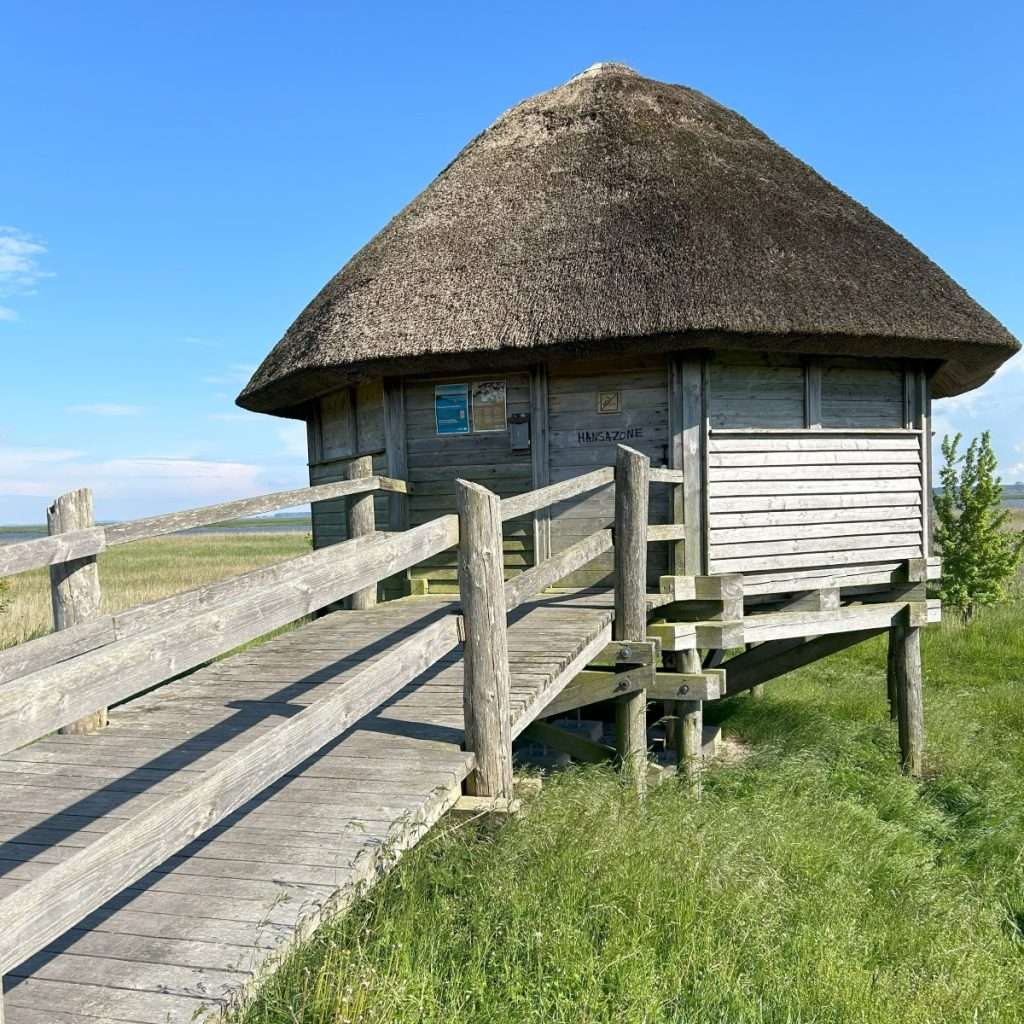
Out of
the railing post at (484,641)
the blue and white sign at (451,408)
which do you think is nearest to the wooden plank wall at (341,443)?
the blue and white sign at (451,408)

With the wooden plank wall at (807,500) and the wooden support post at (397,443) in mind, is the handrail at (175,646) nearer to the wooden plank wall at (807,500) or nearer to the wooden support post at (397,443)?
the wooden plank wall at (807,500)

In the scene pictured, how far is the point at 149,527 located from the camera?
527cm

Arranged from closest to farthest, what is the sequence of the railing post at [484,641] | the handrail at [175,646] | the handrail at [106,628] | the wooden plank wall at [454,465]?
1. the handrail at [175,646]
2. the handrail at [106,628]
3. the railing post at [484,641]
4. the wooden plank wall at [454,465]

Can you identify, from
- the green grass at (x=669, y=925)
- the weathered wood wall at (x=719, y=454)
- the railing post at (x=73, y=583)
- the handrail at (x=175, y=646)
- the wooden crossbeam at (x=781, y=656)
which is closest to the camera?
the handrail at (x=175, y=646)

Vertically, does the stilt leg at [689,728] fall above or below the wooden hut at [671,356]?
below

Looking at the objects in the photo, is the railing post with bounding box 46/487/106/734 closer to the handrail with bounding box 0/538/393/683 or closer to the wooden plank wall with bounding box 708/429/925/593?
the handrail with bounding box 0/538/393/683

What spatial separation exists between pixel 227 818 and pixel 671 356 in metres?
4.88

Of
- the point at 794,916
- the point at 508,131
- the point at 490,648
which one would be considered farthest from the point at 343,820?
the point at 508,131

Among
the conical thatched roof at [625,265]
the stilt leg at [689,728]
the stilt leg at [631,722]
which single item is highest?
the conical thatched roof at [625,265]

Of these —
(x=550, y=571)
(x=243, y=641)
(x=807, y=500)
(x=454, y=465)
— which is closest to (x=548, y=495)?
(x=550, y=571)

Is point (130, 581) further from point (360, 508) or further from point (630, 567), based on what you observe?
point (630, 567)

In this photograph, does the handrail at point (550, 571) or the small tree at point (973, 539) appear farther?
the small tree at point (973, 539)

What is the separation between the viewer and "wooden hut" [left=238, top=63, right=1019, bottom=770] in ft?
23.5

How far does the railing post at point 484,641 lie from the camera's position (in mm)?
3697
